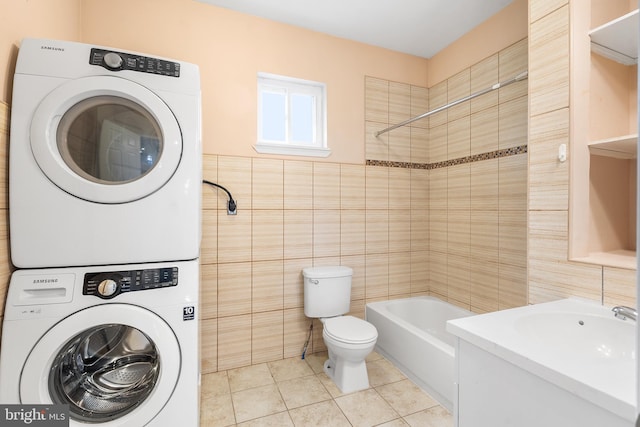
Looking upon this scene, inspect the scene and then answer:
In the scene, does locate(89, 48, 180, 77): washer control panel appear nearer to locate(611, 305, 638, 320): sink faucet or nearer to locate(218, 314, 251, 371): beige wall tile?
locate(218, 314, 251, 371): beige wall tile

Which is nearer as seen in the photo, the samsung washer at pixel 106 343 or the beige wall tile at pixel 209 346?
the samsung washer at pixel 106 343

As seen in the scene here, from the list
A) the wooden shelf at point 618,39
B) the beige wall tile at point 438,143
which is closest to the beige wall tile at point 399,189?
the beige wall tile at point 438,143

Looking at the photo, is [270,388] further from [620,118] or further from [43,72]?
[620,118]

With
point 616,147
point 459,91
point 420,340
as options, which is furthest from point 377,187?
point 616,147

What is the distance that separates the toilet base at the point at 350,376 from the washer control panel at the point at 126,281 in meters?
1.20

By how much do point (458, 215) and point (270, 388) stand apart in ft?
6.18

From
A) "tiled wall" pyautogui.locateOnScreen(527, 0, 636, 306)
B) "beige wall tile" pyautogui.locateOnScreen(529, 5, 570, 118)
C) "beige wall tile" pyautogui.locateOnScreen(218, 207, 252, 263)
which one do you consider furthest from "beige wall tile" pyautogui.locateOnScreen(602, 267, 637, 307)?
"beige wall tile" pyautogui.locateOnScreen(218, 207, 252, 263)

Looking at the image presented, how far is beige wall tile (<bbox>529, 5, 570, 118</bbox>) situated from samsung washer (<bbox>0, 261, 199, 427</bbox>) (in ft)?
5.71

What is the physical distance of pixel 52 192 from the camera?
42.3 inches

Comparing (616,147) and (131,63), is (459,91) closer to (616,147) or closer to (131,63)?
(616,147)

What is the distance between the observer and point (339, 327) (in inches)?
74.4

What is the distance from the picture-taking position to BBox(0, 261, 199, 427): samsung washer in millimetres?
984

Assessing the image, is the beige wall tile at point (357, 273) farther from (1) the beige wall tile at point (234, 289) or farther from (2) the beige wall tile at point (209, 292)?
(2) the beige wall tile at point (209, 292)

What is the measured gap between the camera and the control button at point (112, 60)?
1145mm
